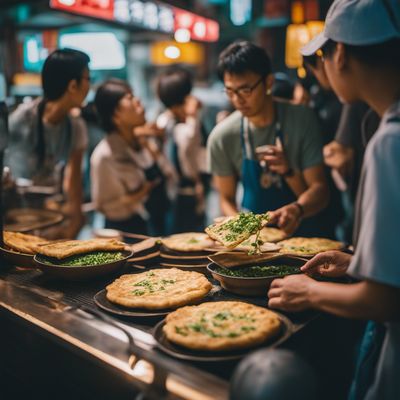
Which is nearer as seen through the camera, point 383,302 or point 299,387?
point 299,387

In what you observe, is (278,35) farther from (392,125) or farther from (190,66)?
(392,125)

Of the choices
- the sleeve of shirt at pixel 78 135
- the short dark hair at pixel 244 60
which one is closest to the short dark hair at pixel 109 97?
the sleeve of shirt at pixel 78 135

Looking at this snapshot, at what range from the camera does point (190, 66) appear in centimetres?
1883

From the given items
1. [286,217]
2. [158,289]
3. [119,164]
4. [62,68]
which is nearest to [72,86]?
[62,68]

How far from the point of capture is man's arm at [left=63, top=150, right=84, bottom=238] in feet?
16.4

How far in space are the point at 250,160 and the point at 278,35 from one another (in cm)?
926

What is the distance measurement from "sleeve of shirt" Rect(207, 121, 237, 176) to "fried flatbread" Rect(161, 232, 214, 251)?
0.88 m

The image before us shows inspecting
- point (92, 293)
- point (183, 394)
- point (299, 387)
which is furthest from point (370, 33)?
point (92, 293)

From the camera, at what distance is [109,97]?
4.97 meters

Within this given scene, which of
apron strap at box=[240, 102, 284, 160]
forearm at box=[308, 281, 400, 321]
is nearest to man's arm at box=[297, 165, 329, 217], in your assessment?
apron strap at box=[240, 102, 284, 160]

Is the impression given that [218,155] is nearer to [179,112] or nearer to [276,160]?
[276,160]

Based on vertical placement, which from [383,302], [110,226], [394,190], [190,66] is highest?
[190,66]

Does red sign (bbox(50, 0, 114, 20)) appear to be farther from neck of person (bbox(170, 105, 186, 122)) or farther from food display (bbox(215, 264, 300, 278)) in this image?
food display (bbox(215, 264, 300, 278))

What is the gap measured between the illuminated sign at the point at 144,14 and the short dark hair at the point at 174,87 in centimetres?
150
